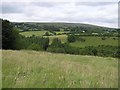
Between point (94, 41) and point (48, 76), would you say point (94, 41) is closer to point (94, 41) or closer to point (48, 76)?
point (94, 41)

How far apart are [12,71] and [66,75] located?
1784 mm

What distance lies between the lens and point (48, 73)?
8336 millimetres

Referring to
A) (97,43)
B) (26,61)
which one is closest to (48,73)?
(26,61)

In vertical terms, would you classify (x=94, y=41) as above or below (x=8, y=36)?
below

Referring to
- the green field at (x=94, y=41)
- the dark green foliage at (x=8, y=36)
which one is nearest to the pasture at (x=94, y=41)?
the green field at (x=94, y=41)

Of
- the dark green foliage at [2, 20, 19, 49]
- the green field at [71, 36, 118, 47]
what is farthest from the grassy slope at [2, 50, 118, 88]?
the green field at [71, 36, 118, 47]

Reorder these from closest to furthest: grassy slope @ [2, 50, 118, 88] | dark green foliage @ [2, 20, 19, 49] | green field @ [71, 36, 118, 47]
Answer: grassy slope @ [2, 50, 118, 88], dark green foliage @ [2, 20, 19, 49], green field @ [71, 36, 118, 47]

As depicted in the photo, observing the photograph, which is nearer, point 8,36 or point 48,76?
point 48,76

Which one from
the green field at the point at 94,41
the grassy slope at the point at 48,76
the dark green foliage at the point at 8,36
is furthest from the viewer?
the green field at the point at 94,41

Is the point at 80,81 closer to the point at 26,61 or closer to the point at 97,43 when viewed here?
the point at 26,61

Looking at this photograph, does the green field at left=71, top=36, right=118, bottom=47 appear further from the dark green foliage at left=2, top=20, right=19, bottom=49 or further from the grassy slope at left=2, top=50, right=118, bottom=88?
the grassy slope at left=2, top=50, right=118, bottom=88

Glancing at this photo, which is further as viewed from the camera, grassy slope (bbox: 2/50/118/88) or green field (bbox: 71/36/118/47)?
green field (bbox: 71/36/118/47)

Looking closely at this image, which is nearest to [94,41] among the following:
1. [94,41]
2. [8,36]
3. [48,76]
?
[94,41]

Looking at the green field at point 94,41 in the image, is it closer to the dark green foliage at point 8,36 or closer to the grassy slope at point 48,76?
the dark green foliage at point 8,36
